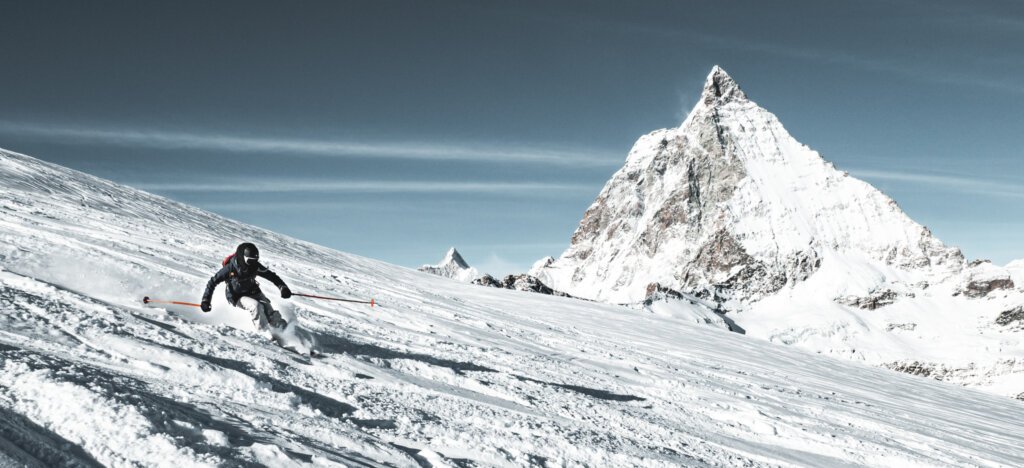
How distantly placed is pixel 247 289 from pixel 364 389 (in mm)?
2700

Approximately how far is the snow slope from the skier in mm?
261

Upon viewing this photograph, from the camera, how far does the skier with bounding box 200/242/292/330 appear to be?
7320mm

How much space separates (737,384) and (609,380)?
11.5ft

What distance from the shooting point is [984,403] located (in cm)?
1672

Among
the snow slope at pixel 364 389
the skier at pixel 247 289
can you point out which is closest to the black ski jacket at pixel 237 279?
the skier at pixel 247 289

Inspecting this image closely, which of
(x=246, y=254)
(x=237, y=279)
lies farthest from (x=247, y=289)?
(x=246, y=254)

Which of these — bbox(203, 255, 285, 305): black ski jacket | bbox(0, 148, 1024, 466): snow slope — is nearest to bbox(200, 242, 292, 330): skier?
bbox(203, 255, 285, 305): black ski jacket

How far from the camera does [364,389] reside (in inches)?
232

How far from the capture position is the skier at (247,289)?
7.32 metres

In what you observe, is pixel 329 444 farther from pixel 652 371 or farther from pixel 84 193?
pixel 84 193

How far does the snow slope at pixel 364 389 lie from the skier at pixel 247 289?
10.3 inches

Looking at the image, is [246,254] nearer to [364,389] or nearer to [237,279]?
[237,279]

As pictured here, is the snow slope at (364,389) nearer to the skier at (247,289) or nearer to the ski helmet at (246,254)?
the skier at (247,289)

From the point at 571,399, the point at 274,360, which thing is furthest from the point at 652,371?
the point at 274,360
